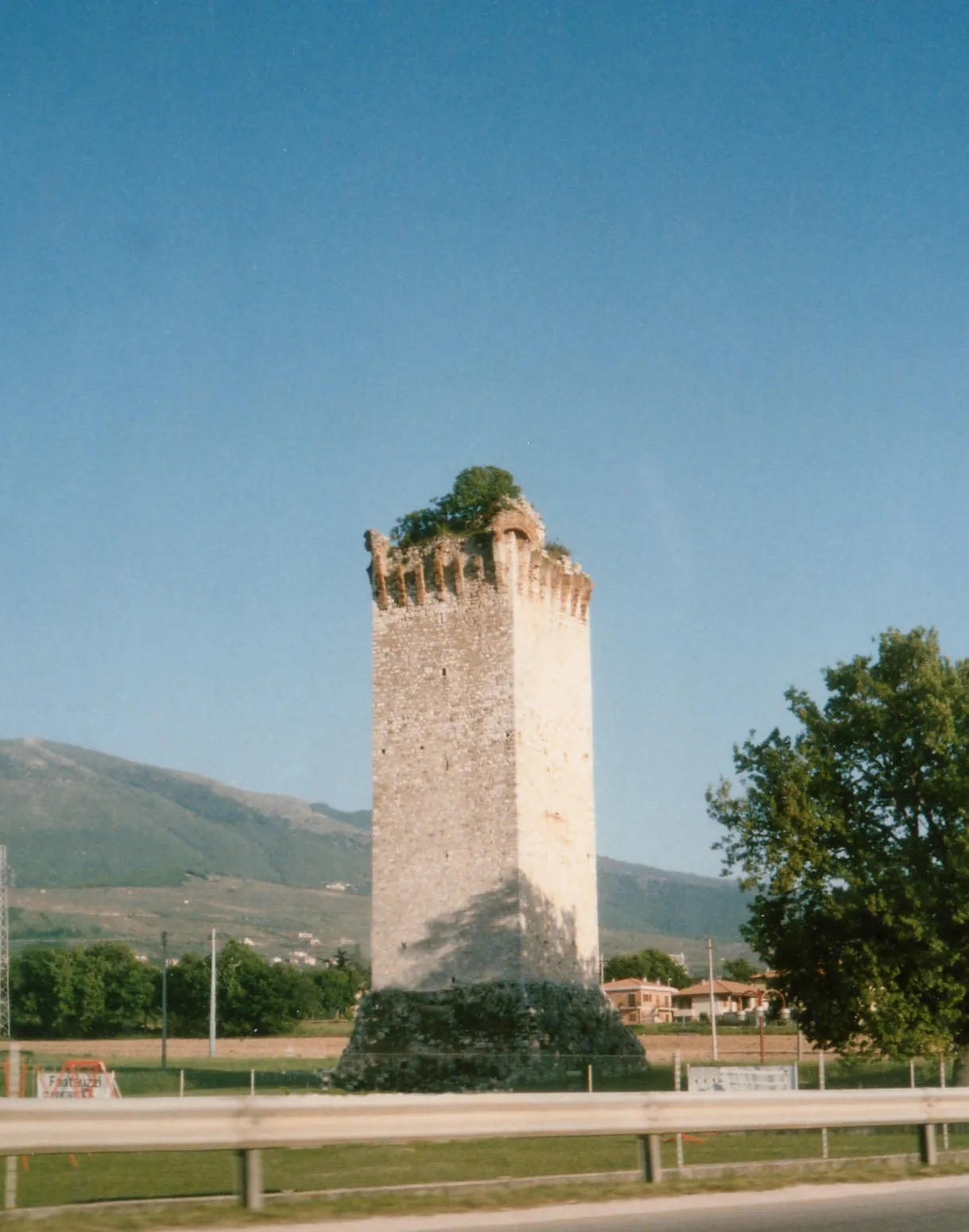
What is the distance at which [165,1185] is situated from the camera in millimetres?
15406

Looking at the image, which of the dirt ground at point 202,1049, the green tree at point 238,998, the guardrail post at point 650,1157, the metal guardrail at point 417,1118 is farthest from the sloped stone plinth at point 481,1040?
the green tree at point 238,998

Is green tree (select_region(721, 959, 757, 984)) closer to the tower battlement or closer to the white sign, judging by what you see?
the white sign

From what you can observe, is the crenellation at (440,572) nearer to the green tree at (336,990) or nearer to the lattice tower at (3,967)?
the lattice tower at (3,967)

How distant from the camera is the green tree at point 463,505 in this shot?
155 feet

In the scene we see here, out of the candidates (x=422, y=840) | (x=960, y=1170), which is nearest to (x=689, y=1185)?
(x=960, y=1170)

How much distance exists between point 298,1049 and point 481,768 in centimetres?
3310

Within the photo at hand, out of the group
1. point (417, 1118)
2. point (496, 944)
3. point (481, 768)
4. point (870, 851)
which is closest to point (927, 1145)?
point (417, 1118)

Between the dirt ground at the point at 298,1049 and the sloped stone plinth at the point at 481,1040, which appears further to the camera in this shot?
the dirt ground at the point at 298,1049

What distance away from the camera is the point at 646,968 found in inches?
5802

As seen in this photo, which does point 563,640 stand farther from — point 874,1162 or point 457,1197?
point 457,1197

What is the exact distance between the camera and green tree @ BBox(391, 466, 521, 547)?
47.4 meters

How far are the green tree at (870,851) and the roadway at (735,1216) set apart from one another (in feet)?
63.2

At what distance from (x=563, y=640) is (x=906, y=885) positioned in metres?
17.7

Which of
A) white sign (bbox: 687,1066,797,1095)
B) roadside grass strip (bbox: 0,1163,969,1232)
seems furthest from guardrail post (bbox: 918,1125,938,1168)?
white sign (bbox: 687,1066,797,1095)
